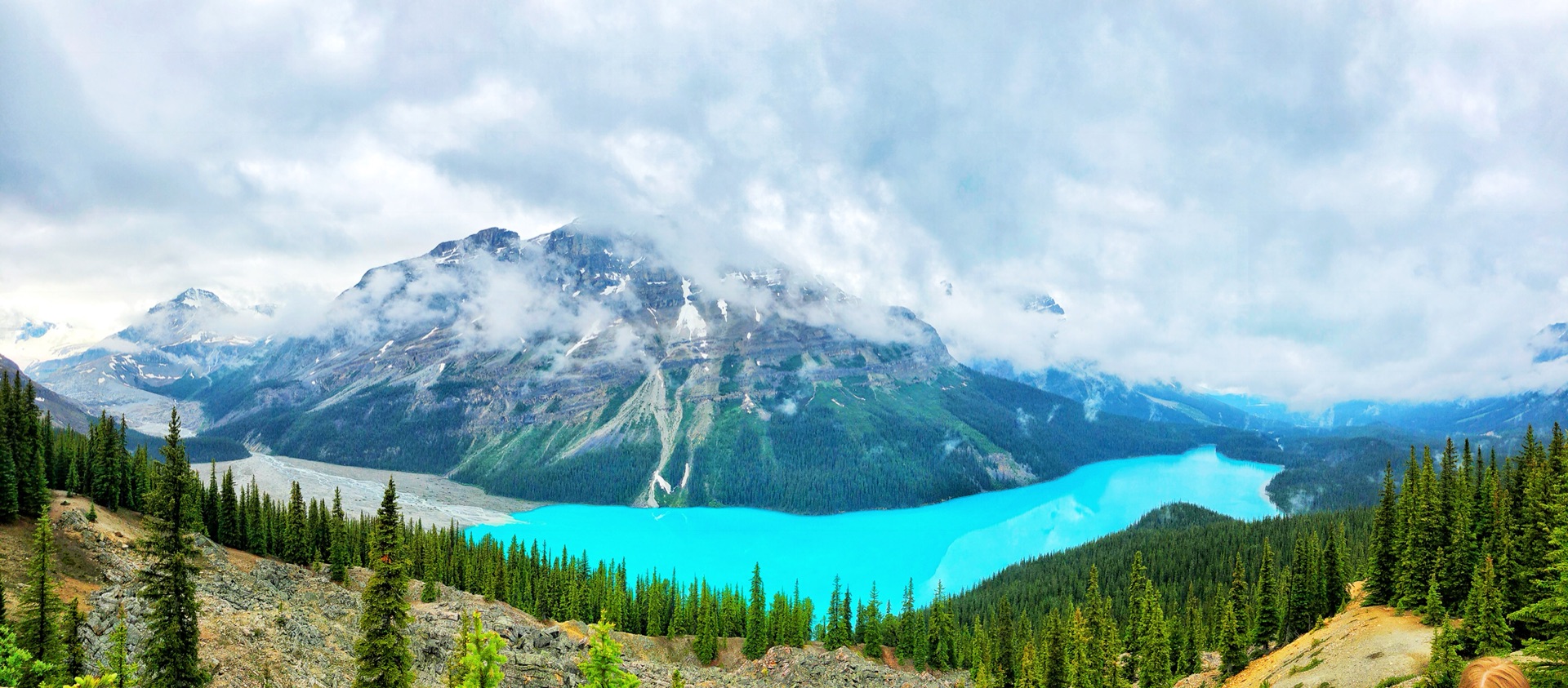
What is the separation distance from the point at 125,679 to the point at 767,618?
60.6 m

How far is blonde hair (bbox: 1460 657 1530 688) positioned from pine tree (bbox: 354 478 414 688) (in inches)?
1362

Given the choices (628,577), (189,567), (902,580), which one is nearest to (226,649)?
(189,567)

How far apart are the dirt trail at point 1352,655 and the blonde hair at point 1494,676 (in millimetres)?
11345

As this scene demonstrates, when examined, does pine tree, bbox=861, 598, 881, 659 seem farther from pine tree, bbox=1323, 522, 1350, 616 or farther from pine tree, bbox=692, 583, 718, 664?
pine tree, bbox=1323, 522, 1350, 616

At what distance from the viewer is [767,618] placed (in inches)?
2980

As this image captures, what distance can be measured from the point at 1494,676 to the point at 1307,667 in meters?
19.7

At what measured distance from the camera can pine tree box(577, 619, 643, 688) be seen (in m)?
19.3

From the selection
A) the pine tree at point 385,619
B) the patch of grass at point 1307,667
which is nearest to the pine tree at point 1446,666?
the patch of grass at point 1307,667

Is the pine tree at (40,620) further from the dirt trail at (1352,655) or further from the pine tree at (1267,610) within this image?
the pine tree at (1267,610)

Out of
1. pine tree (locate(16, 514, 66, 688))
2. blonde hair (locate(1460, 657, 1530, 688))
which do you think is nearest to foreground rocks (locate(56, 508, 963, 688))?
pine tree (locate(16, 514, 66, 688))

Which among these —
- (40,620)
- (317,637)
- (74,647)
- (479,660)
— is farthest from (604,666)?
(317,637)

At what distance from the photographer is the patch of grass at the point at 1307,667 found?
38.0 metres

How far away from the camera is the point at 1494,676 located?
21422mm

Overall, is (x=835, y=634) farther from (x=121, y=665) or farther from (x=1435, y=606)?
(x=121, y=665)
